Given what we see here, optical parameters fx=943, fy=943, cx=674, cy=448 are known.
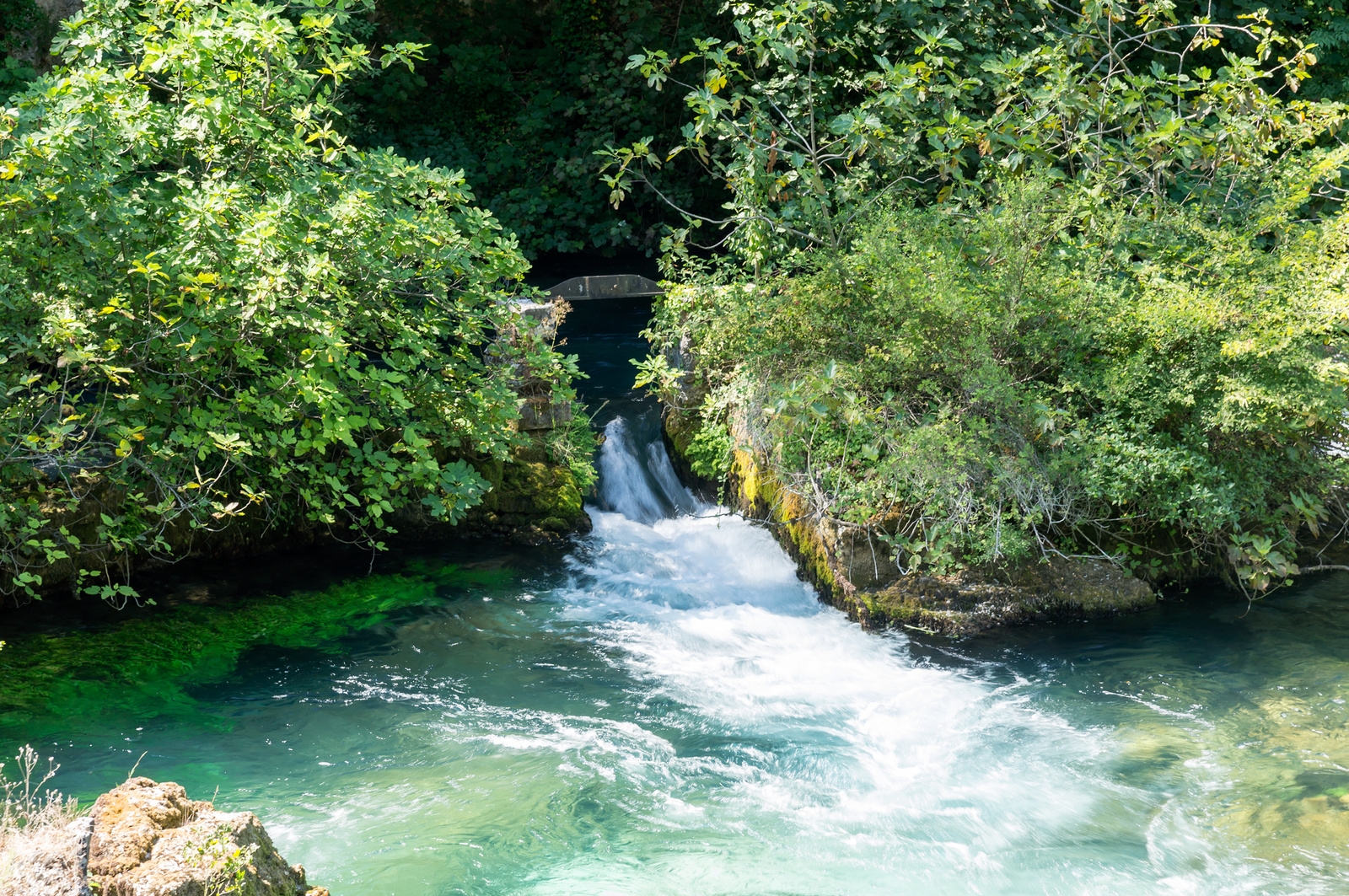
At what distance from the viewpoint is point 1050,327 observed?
22.5 ft

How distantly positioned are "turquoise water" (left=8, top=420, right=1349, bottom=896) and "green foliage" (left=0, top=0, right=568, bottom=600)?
117 cm

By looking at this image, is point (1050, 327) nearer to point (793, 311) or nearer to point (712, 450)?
point (793, 311)

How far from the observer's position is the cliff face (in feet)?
21.8

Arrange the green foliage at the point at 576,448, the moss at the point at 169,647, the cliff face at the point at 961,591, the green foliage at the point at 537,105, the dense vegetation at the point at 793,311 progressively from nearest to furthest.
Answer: the moss at the point at 169,647, the dense vegetation at the point at 793,311, the cliff face at the point at 961,591, the green foliage at the point at 576,448, the green foliage at the point at 537,105

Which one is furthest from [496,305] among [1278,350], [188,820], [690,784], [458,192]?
[1278,350]

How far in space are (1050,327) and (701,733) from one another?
3862 mm

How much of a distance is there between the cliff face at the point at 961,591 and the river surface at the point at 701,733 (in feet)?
0.56

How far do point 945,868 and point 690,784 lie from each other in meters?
1.33

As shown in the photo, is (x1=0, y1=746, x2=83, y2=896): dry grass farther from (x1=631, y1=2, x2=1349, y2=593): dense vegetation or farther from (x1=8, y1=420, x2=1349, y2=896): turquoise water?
(x1=631, y1=2, x2=1349, y2=593): dense vegetation

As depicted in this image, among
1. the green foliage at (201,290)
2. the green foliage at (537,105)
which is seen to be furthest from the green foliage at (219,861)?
the green foliage at (537,105)

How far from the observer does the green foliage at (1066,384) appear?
626cm

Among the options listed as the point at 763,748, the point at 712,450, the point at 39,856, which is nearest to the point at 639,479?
the point at 712,450

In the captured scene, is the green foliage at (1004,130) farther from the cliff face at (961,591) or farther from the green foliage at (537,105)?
the green foliage at (537,105)

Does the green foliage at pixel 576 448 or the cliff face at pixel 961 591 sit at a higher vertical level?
the green foliage at pixel 576 448
